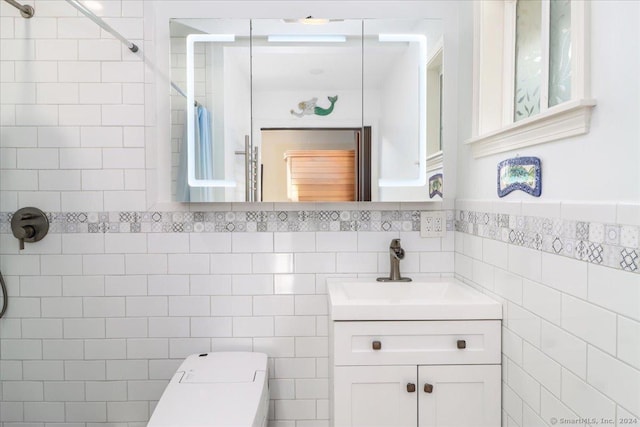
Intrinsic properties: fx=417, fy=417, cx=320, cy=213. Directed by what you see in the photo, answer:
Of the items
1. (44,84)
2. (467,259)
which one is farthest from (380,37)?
(44,84)

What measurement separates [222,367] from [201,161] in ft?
2.94

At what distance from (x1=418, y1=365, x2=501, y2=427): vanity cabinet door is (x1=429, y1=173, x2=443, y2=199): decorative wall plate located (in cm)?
75

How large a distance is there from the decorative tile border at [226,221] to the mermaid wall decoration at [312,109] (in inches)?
17.9

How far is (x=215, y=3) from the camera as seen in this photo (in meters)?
1.96

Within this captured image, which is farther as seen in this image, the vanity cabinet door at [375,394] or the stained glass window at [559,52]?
the vanity cabinet door at [375,394]

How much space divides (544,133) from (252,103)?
1.16 metres

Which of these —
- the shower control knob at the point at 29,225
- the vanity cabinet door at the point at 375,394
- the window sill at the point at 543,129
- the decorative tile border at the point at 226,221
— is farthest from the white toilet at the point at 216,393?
the window sill at the point at 543,129

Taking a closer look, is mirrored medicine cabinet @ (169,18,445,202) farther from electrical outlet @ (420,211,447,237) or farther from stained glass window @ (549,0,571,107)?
stained glass window @ (549,0,571,107)

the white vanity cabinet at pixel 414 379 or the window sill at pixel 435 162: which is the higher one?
the window sill at pixel 435 162

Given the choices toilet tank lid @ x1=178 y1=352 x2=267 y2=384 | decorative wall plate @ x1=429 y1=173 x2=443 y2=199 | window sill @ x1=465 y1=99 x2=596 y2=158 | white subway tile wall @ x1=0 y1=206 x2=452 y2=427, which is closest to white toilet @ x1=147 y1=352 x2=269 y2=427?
toilet tank lid @ x1=178 y1=352 x2=267 y2=384

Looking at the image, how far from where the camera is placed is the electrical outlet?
1993 millimetres

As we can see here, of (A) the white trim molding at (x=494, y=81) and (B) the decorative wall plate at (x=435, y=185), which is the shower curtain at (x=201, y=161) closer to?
(B) the decorative wall plate at (x=435, y=185)

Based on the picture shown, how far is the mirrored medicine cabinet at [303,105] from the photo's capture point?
1.83m

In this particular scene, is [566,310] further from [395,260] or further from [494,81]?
[494,81]
